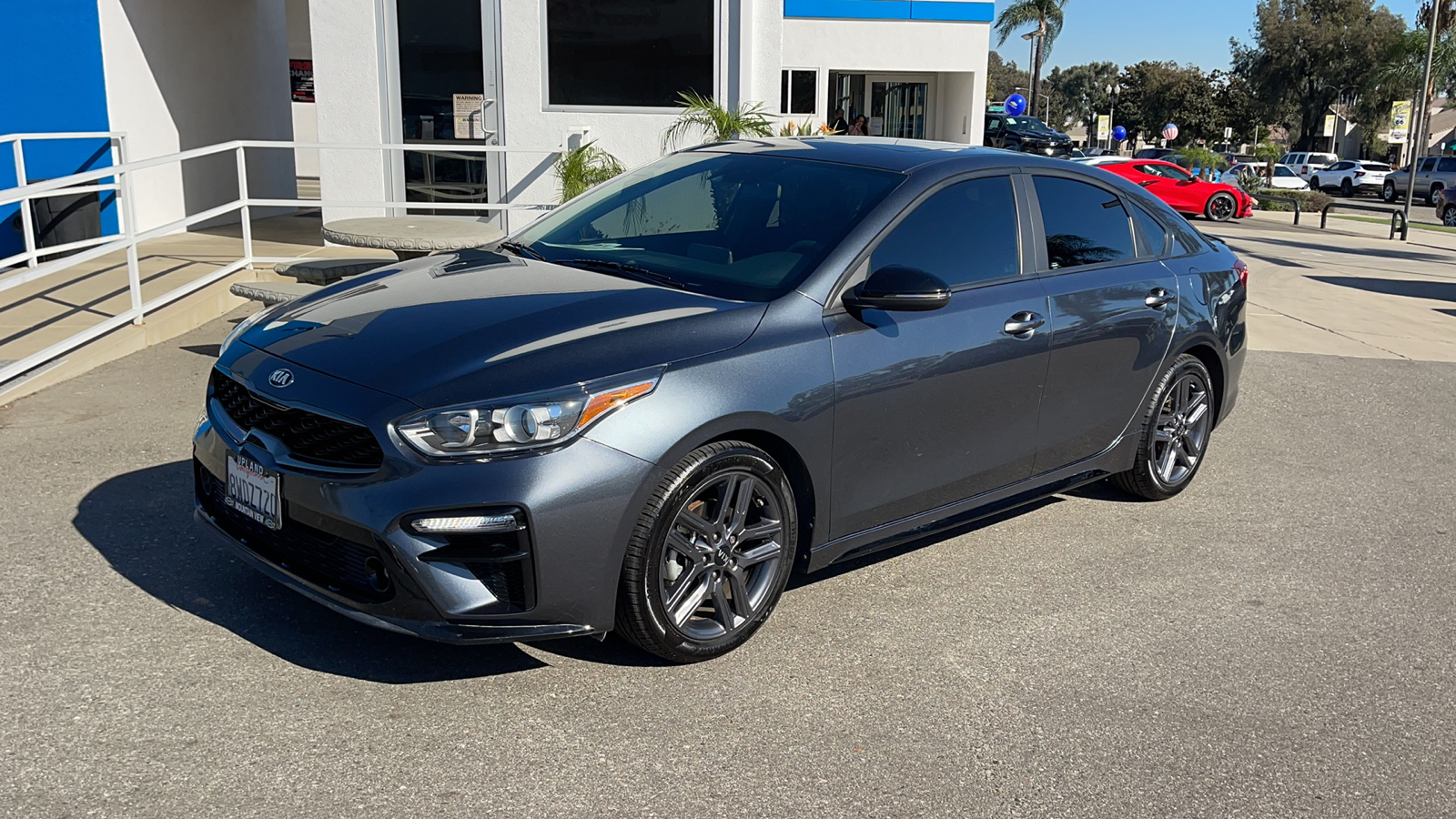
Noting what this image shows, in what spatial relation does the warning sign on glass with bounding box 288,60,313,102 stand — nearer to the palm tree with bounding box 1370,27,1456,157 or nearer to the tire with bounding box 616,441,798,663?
the tire with bounding box 616,441,798,663

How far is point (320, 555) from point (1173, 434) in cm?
406

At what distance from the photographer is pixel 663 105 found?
43.5 feet

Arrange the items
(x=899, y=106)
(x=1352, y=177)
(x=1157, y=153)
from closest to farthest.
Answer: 1. (x=899, y=106)
2. (x=1157, y=153)
3. (x=1352, y=177)

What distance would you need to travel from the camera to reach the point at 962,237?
477 cm

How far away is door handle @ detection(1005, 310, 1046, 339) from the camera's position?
4.75 meters

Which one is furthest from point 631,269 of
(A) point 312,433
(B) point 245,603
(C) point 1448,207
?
(C) point 1448,207

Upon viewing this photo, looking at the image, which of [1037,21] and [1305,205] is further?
[1037,21]

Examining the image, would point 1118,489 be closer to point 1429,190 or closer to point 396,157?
point 396,157

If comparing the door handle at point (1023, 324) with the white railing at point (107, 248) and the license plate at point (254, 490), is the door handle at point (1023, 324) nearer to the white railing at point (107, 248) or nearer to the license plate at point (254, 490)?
the license plate at point (254, 490)

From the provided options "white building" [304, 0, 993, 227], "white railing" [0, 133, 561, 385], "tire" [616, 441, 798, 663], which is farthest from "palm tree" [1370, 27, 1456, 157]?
"tire" [616, 441, 798, 663]

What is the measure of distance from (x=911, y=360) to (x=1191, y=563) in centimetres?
180

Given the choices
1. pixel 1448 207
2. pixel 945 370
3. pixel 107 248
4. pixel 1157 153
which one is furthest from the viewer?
pixel 1157 153

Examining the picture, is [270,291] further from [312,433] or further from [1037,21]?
[1037,21]

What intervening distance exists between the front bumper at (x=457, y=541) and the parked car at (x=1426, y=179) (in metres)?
49.0
